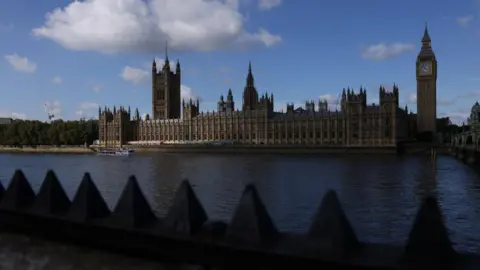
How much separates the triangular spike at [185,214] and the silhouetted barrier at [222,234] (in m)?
0.01

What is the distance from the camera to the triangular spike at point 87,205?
6.66 metres

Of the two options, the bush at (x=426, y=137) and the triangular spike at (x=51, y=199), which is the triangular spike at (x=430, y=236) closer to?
the triangular spike at (x=51, y=199)

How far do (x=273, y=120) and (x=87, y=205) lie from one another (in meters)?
116

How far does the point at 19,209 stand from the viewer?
24.2 ft

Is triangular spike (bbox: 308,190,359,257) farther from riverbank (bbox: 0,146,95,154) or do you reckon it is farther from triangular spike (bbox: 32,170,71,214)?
riverbank (bbox: 0,146,95,154)

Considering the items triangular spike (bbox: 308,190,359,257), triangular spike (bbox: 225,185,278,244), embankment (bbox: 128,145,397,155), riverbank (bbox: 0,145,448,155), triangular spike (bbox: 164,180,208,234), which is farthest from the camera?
embankment (bbox: 128,145,397,155)

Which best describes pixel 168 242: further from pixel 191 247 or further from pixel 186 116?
pixel 186 116

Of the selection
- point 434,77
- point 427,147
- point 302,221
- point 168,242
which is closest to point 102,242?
point 168,242

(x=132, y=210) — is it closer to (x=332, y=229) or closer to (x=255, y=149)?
(x=332, y=229)

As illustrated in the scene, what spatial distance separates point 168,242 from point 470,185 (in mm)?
32200

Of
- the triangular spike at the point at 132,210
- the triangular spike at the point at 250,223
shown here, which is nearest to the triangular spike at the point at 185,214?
the triangular spike at the point at 132,210

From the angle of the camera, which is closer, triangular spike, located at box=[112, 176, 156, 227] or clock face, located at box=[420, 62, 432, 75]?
triangular spike, located at box=[112, 176, 156, 227]

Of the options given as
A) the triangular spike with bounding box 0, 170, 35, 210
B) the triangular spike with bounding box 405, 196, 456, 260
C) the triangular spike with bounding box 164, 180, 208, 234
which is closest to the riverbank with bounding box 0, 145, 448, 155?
the triangular spike with bounding box 0, 170, 35, 210

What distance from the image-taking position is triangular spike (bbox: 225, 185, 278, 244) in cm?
511
